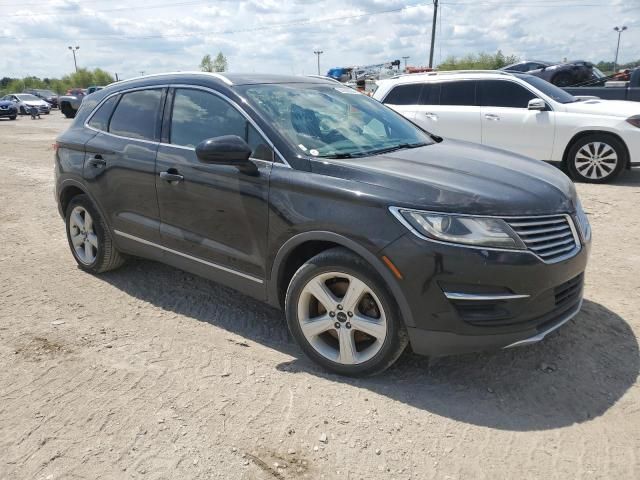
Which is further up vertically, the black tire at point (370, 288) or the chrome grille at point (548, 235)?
the chrome grille at point (548, 235)

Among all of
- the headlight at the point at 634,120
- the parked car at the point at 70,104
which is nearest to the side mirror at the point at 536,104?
the headlight at the point at 634,120

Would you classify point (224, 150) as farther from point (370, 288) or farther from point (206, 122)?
point (370, 288)

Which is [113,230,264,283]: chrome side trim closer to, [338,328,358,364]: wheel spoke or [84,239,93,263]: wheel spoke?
[84,239,93,263]: wheel spoke

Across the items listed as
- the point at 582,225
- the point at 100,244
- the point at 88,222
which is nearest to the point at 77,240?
the point at 88,222

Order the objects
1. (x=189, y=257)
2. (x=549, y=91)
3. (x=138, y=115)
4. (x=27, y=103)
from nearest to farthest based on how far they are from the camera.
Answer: (x=189, y=257) → (x=138, y=115) → (x=549, y=91) → (x=27, y=103)

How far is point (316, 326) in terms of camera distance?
3.27 m

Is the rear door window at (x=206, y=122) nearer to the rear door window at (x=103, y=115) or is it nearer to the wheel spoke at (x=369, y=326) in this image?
the rear door window at (x=103, y=115)

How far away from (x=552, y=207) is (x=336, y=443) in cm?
170

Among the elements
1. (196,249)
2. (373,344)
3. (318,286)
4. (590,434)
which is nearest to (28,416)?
(196,249)

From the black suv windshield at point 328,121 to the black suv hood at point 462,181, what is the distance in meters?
0.21

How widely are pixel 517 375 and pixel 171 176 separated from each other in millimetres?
2565

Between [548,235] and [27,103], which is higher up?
[548,235]

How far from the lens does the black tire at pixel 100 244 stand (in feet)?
15.7

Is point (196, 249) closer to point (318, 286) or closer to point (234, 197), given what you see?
point (234, 197)
